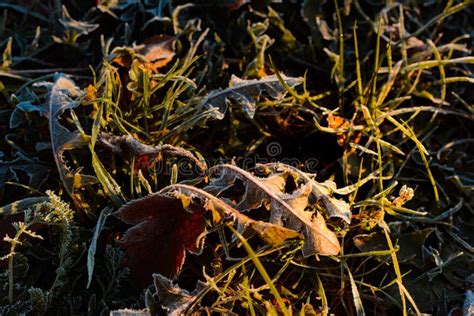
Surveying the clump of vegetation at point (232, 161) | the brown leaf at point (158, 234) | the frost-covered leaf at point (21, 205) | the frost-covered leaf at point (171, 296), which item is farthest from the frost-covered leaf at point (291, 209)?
the frost-covered leaf at point (21, 205)

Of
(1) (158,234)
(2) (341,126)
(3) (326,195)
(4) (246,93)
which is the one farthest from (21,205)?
(2) (341,126)

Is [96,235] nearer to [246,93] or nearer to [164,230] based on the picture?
[164,230]

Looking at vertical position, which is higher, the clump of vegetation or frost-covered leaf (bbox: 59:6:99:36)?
frost-covered leaf (bbox: 59:6:99:36)

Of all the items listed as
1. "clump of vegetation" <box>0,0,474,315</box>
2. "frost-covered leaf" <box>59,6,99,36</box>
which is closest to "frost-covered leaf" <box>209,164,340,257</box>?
"clump of vegetation" <box>0,0,474,315</box>

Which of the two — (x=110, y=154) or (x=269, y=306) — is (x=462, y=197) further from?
(x=110, y=154)

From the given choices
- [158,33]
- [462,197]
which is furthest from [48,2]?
[462,197]

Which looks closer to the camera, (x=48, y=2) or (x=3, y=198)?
(x=3, y=198)

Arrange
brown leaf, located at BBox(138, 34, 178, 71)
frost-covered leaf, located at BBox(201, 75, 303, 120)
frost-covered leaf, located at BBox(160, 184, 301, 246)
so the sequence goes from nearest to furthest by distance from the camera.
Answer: frost-covered leaf, located at BBox(160, 184, 301, 246) < frost-covered leaf, located at BBox(201, 75, 303, 120) < brown leaf, located at BBox(138, 34, 178, 71)

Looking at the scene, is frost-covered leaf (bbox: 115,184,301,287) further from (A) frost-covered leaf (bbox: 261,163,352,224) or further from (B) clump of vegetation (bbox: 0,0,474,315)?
(A) frost-covered leaf (bbox: 261,163,352,224)
